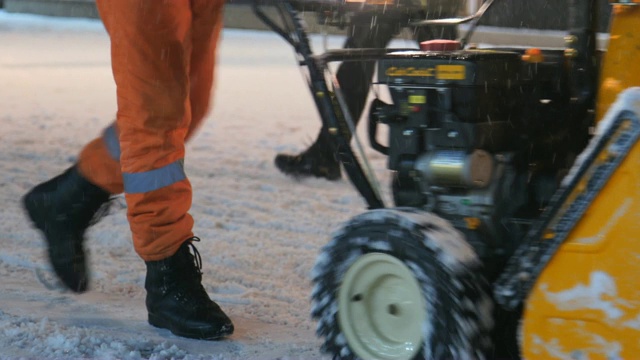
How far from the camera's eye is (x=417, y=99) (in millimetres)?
2402

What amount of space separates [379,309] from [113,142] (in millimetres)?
978

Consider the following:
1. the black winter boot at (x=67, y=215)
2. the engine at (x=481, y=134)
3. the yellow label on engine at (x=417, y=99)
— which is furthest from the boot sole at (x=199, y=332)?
the yellow label on engine at (x=417, y=99)

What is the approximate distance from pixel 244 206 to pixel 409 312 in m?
2.20

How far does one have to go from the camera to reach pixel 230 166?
5.32 m

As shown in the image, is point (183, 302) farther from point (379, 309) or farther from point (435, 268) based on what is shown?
point (435, 268)

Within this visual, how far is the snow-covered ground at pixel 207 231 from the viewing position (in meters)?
2.71

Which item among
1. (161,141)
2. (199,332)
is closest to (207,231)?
(199,332)

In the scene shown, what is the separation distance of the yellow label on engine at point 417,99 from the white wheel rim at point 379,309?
0.38m

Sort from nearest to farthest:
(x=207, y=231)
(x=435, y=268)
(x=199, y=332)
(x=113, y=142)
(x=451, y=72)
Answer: (x=435, y=268) → (x=451, y=72) → (x=199, y=332) → (x=113, y=142) → (x=207, y=231)

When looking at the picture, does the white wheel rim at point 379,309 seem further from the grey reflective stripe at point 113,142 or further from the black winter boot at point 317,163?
the black winter boot at point 317,163

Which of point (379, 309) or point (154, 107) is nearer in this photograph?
point (379, 309)

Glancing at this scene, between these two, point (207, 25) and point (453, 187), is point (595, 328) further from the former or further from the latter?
Answer: point (207, 25)

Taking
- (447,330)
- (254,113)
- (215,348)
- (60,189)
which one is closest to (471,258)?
(447,330)

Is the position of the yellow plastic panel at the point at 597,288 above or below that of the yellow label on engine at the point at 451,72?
below
